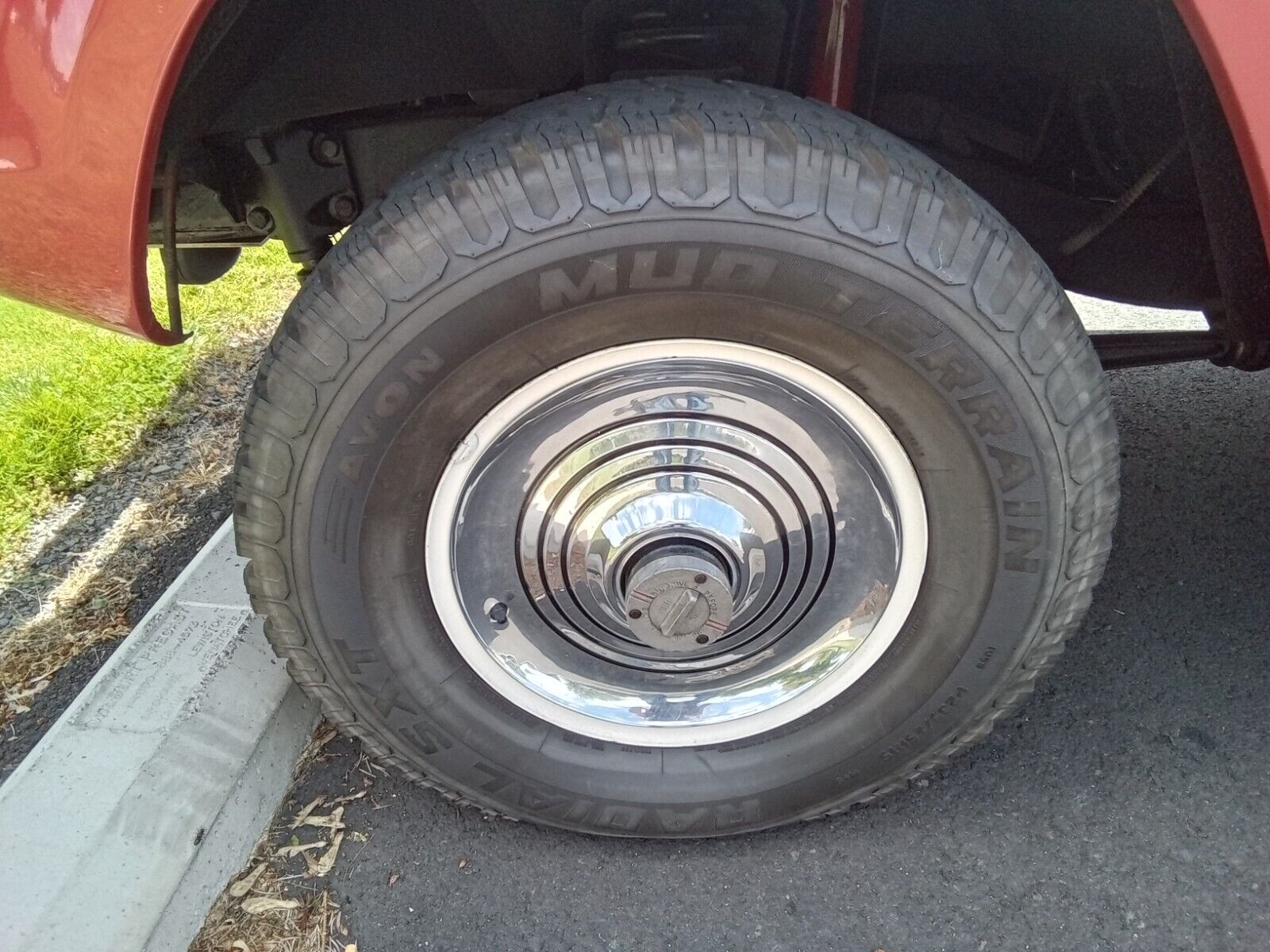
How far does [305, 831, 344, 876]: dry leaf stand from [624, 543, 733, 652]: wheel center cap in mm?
701

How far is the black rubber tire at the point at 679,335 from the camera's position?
1090mm

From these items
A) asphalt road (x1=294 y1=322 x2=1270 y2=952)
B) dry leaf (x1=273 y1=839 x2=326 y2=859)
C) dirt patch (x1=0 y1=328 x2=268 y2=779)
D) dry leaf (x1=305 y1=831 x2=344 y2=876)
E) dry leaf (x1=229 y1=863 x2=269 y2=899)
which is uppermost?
dirt patch (x1=0 y1=328 x2=268 y2=779)

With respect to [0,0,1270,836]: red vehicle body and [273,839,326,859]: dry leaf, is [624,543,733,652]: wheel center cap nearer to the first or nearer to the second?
[0,0,1270,836]: red vehicle body

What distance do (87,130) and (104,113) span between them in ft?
0.11

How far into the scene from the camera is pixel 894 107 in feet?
5.76

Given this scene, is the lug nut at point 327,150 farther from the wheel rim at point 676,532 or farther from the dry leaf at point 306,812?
the dry leaf at point 306,812

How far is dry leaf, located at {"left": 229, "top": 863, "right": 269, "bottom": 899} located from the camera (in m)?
1.46

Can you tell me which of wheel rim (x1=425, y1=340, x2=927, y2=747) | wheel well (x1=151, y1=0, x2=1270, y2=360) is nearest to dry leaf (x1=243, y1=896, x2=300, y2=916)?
wheel rim (x1=425, y1=340, x2=927, y2=747)

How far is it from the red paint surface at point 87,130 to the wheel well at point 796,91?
100 mm

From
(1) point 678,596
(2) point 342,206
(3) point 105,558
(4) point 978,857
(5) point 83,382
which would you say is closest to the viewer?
(1) point 678,596

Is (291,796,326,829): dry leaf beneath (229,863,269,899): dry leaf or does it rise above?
beneath

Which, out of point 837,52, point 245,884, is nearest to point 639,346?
point 837,52

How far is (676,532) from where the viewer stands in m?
1.33

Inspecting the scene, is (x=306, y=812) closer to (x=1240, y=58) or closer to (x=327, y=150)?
(x=327, y=150)
